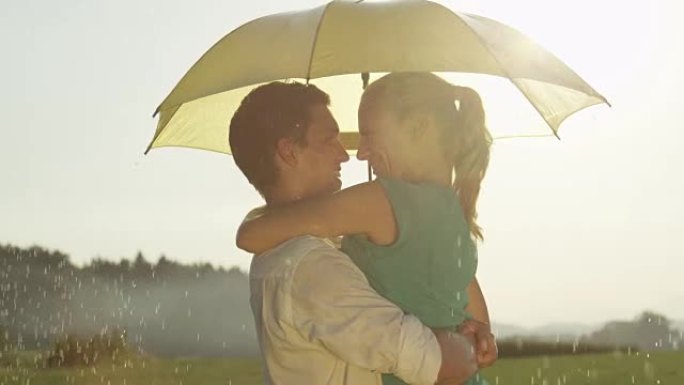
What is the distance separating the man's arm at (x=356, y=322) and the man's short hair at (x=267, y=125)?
50 centimetres

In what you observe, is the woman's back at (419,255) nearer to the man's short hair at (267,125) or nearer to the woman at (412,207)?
the woman at (412,207)

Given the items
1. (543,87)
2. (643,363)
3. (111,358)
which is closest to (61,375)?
(111,358)

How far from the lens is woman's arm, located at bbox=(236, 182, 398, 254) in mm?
4781

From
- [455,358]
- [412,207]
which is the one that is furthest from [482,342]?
[412,207]

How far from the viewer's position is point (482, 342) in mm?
5027

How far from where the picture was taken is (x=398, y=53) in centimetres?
551

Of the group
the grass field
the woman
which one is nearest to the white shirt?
the woman

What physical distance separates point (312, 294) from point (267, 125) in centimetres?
77

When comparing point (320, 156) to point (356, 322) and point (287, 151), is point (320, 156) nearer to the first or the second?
point (287, 151)

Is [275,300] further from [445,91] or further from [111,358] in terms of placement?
[111,358]

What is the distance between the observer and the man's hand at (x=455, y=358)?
482 centimetres

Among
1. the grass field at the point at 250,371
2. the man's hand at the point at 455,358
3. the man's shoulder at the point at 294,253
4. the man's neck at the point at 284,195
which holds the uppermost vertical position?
the man's neck at the point at 284,195

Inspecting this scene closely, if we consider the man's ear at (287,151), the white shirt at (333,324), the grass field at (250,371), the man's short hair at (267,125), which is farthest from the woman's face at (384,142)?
the grass field at (250,371)

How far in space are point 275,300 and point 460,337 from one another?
0.80 meters
